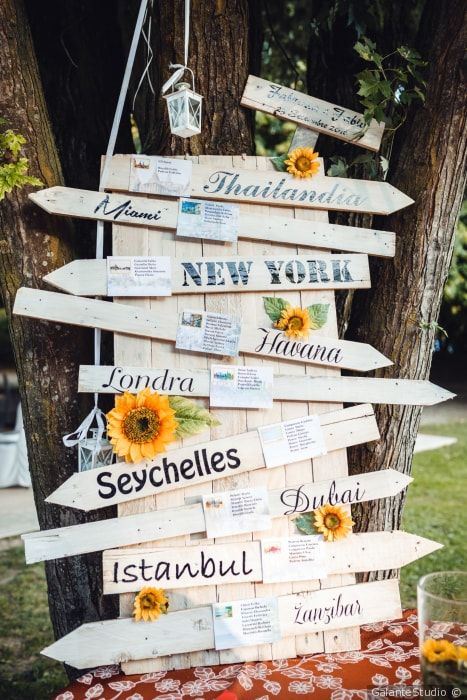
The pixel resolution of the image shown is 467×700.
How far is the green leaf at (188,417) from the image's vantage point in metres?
2.12

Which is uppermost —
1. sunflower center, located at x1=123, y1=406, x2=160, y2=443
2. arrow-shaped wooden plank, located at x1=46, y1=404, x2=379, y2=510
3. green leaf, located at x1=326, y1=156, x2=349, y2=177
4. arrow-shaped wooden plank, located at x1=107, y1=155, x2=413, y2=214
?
green leaf, located at x1=326, y1=156, x2=349, y2=177

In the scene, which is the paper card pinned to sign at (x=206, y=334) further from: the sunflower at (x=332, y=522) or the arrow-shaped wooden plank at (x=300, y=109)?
the arrow-shaped wooden plank at (x=300, y=109)

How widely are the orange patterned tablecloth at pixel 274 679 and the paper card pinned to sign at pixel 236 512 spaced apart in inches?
15.1

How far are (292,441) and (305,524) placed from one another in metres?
0.25

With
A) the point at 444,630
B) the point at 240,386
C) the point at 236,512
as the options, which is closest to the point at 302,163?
the point at 240,386

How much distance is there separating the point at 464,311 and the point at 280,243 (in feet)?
37.3

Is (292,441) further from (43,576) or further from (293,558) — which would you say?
(43,576)

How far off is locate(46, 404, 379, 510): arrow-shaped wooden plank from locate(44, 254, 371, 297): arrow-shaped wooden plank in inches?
17.8

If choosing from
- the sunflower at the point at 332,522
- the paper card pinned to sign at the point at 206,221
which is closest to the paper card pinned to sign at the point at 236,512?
the sunflower at the point at 332,522

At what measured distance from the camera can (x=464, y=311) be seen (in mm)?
12891

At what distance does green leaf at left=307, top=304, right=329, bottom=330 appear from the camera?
2205mm

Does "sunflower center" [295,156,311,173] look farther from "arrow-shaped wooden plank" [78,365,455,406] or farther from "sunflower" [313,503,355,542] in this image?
"sunflower" [313,503,355,542]

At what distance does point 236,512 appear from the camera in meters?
2.12

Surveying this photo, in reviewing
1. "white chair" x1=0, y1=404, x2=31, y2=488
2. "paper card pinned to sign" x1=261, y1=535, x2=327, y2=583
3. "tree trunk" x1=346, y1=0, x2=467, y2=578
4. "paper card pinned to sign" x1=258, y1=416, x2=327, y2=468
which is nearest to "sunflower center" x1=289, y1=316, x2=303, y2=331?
"paper card pinned to sign" x1=258, y1=416, x2=327, y2=468
